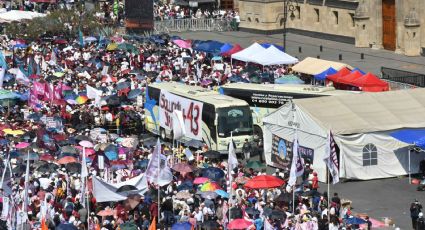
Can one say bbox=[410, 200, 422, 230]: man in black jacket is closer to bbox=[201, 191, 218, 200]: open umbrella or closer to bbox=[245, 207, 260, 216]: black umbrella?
bbox=[245, 207, 260, 216]: black umbrella

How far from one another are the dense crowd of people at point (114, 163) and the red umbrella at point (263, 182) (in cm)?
50

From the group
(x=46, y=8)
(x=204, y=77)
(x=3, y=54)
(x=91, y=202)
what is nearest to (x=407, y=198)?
(x=91, y=202)

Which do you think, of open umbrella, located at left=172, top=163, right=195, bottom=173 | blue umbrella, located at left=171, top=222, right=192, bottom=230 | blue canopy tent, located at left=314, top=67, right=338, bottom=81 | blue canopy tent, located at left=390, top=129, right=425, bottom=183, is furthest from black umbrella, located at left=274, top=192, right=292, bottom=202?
blue canopy tent, located at left=314, top=67, right=338, bottom=81

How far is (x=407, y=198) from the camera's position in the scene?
47469 millimetres

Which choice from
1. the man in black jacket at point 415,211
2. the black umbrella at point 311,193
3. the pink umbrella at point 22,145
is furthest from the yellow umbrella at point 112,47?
the man in black jacket at point 415,211

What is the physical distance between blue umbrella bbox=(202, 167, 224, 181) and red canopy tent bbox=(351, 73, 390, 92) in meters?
14.3

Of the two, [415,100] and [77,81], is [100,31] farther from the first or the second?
[415,100]

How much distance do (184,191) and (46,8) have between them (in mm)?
60751

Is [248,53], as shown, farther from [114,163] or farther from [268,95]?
[114,163]

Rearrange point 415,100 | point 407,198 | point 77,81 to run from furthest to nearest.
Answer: point 77,81, point 415,100, point 407,198

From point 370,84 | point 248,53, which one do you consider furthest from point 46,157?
point 248,53

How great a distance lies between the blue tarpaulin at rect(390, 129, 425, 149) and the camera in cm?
4947

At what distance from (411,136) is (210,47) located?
86.4 feet

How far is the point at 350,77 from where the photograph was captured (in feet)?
204
